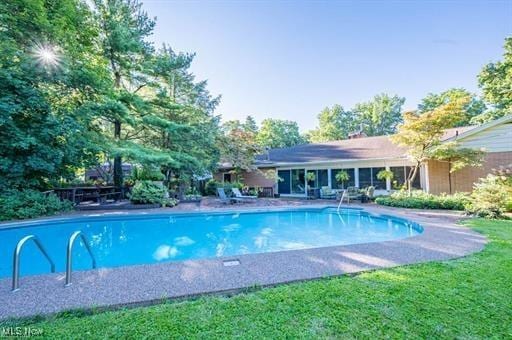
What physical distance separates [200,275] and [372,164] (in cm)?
1441

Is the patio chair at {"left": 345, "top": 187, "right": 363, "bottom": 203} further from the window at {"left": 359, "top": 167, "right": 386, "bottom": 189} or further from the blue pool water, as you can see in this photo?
the blue pool water

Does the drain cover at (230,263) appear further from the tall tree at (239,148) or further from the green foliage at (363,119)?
the green foliage at (363,119)

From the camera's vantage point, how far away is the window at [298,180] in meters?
18.7

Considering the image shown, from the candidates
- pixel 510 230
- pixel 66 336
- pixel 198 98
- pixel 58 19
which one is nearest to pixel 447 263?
pixel 510 230

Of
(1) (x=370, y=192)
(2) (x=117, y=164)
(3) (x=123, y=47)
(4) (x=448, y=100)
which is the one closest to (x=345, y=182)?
(1) (x=370, y=192)

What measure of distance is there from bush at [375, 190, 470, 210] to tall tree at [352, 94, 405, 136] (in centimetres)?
2808

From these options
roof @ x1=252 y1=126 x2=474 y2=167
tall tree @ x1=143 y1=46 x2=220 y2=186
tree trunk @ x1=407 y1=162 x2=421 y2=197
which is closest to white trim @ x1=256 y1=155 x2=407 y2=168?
roof @ x1=252 y1=126 x2=474 y2=167

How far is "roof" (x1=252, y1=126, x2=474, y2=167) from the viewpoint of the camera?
15434 millimetres

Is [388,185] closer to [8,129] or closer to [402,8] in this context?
[402,8]

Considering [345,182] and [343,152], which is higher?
[343,152]

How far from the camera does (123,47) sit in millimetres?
14227

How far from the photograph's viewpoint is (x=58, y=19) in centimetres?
1124

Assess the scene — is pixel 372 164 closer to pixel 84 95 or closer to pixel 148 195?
pixel 148 195

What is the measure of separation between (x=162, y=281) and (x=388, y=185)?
14.6 meters
